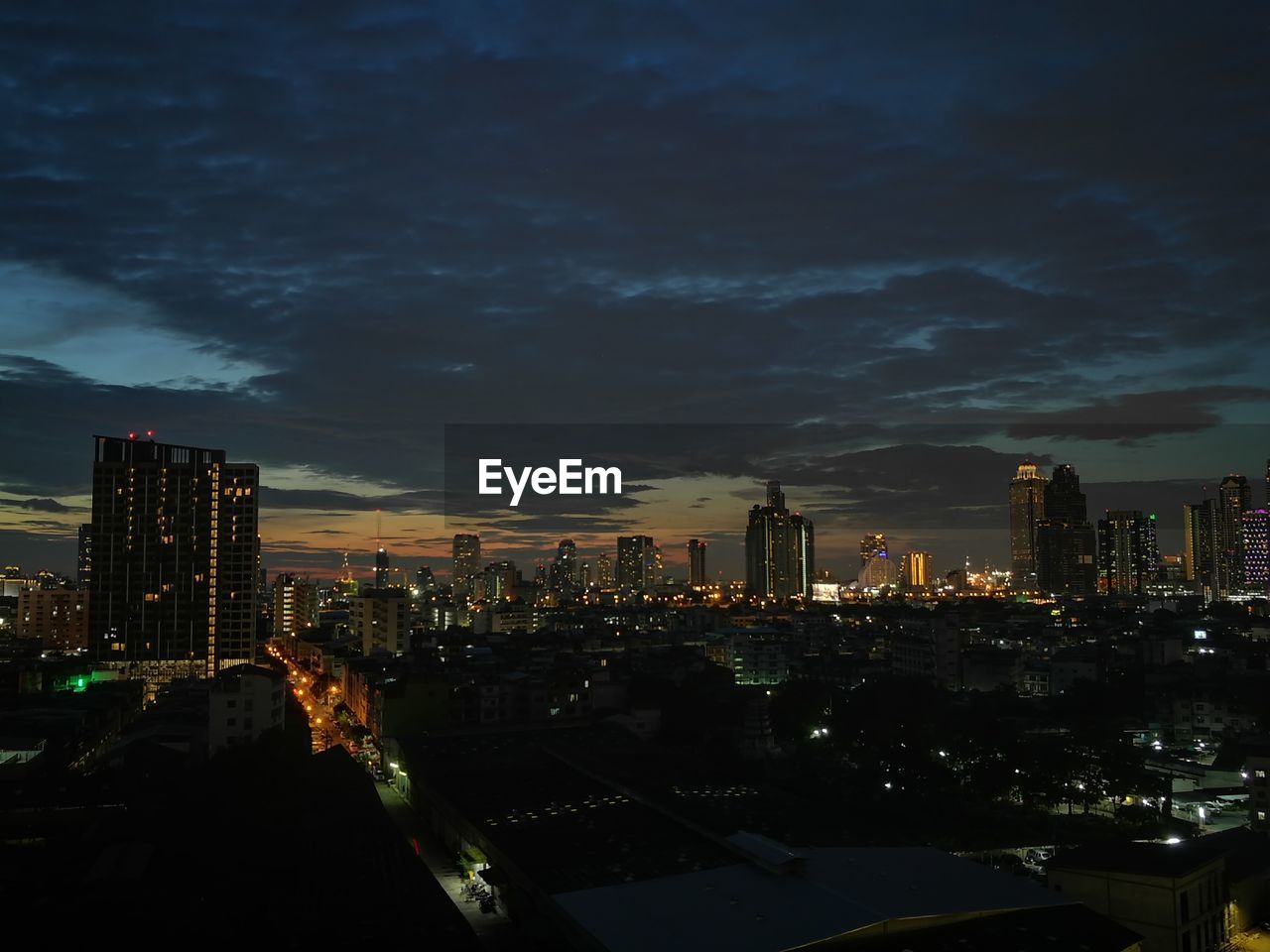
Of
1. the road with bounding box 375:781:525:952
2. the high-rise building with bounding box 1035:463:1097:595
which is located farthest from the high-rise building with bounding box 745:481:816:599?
the road with bounding box 375:781:525:952

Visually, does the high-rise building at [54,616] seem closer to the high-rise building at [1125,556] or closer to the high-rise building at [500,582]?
the high-rise building at [500,582]

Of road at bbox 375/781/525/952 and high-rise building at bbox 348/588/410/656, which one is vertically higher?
high-rise building at bbox 348/588/410/656

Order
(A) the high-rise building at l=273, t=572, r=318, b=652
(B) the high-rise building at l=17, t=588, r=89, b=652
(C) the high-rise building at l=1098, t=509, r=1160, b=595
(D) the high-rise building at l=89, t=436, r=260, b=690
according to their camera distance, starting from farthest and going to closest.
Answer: (C) the high-rise building at l=1098, t=509, r=1160, b=595 → (A) the high-rise building at l=273, t=572, r=318, b=652 → (B) the high-rise building at l=17, t=588, r=89, b=652 → (D) the high-rise building at l=89, t=436, r=260, b=690

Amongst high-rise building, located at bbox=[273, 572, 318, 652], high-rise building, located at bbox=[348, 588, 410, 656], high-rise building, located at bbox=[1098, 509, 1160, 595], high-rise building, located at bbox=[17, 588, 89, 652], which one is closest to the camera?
high-rise building, located at bbox=[348, 588, 410, 656]

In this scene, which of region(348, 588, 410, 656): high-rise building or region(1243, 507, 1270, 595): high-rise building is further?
region(1243, 507, 1270, 595): high-rise building

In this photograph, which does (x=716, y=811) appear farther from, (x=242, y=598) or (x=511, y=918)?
(x=242, y=598)

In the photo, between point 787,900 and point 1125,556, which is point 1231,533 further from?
point 787,900

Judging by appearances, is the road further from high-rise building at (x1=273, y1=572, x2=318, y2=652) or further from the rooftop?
high-rise building at (x1=273, y1=572, x2=318, y2=652)
